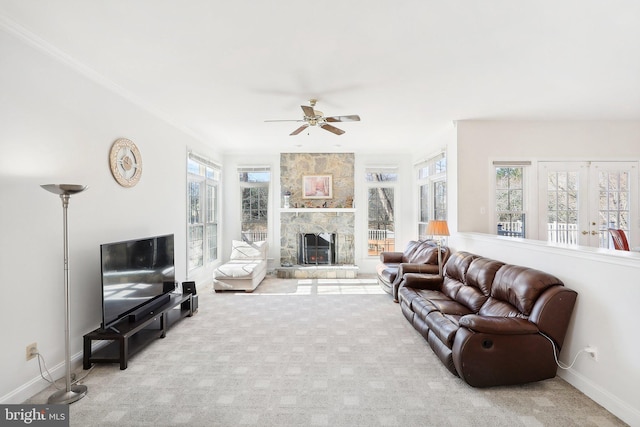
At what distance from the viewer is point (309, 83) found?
321 centimetres

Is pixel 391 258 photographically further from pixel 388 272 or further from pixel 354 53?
pixel 354 53

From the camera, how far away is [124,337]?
267 cm

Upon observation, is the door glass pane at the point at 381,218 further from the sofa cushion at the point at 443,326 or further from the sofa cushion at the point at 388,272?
the sofa cushion at the point at 443,326

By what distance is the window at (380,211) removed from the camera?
22.7 feet

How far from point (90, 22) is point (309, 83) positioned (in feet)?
6.15

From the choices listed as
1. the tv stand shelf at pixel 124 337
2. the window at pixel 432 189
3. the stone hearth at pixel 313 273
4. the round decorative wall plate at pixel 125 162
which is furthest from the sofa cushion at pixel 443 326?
the round decorative wall plate at pixel 125 162

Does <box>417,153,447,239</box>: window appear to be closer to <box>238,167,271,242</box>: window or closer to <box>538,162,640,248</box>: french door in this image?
<box>538,162,640,248</box>: french door

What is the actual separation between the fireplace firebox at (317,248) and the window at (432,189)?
200cm

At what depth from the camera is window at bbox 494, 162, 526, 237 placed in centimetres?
465

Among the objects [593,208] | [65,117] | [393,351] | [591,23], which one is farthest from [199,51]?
[593,208]

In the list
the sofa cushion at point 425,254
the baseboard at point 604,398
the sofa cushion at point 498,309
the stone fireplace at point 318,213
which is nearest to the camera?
the baseboard at point 604,398

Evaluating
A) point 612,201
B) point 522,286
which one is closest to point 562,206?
point 612,201

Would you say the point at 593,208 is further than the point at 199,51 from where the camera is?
Yes

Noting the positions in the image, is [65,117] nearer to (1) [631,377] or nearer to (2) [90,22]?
(2) [90,22]
